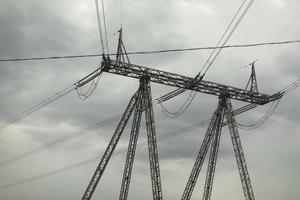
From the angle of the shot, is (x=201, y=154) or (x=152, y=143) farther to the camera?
(x=201, y=154)

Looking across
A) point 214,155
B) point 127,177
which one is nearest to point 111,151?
point 127,177

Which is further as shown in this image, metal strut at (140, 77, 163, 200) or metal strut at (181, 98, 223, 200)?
metal strut at (181, 98, 223, 200)

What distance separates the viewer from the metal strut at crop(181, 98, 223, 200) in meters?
46.5

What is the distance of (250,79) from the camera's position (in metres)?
48.5

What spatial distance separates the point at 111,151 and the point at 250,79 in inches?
673

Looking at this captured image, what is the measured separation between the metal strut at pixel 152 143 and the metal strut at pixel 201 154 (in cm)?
795

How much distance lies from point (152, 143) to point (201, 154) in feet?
29.2

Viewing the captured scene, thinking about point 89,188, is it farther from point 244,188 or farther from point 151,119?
point 244,188

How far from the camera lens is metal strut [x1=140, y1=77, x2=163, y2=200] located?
129ft

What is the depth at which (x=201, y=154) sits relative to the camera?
155 feet

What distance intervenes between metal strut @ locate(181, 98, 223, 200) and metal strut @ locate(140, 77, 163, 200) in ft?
26.1

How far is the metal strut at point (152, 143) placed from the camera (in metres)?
39.3

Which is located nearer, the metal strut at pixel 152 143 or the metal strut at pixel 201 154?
the metal strut at pixel 152 143

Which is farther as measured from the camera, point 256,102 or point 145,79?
point 256,102
